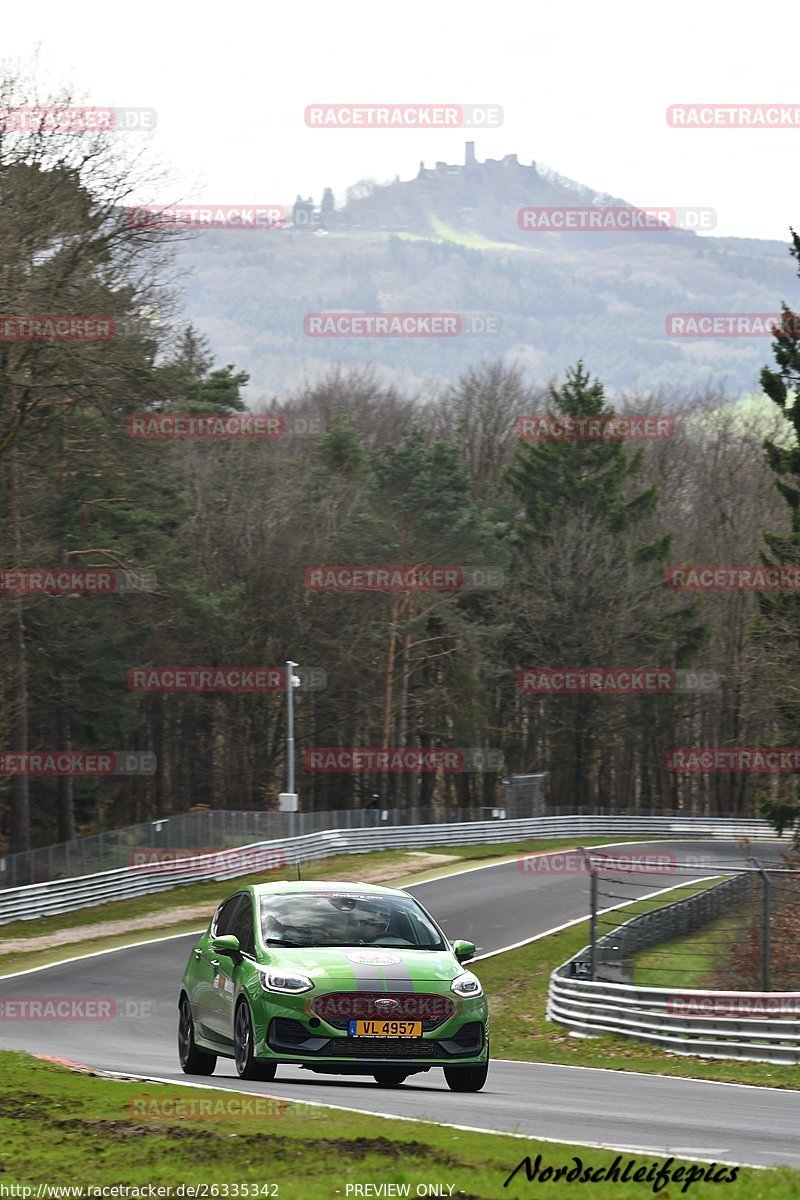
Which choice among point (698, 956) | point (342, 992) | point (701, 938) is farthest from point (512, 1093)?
point (701, 938)

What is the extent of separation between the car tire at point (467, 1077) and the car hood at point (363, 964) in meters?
0.78

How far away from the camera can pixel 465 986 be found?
40.9ft

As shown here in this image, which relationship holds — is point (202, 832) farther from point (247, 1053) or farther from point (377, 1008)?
point (377, 1008)

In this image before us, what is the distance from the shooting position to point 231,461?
68.6 meters

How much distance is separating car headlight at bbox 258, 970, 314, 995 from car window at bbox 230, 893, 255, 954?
619 mm

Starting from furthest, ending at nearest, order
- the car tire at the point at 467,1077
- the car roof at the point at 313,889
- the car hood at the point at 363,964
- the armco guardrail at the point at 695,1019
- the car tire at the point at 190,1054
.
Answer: the armco guardrail at the point at 695,1019, the car tire at the point at 190,1054, the car roof at the point at 313,889, the car tire at the point at 467,1077, the car hood at the point at 363,964

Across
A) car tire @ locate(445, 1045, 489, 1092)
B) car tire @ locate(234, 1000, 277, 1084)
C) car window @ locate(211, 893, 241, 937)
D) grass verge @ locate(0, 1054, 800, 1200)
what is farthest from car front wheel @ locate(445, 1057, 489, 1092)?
grass verge @ locate(0, 1054, 800, 1200)

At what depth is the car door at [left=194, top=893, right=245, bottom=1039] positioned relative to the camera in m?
13.0

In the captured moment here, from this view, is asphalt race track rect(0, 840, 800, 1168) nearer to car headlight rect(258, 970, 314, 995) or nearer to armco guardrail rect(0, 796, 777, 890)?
car headlight rect(258, 970, 314, 995)

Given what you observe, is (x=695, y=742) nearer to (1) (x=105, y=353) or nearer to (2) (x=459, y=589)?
(2) (x=459, y=589)

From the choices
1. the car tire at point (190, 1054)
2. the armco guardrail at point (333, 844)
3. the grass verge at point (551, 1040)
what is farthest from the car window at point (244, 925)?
the armco guardrail at point (333, 844)

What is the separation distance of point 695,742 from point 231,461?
32.0 m

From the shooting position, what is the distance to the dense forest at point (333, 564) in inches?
1582

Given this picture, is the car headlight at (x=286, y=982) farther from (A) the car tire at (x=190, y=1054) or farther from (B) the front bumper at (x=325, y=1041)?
(A) the car tire at (x=190, y=1054)
